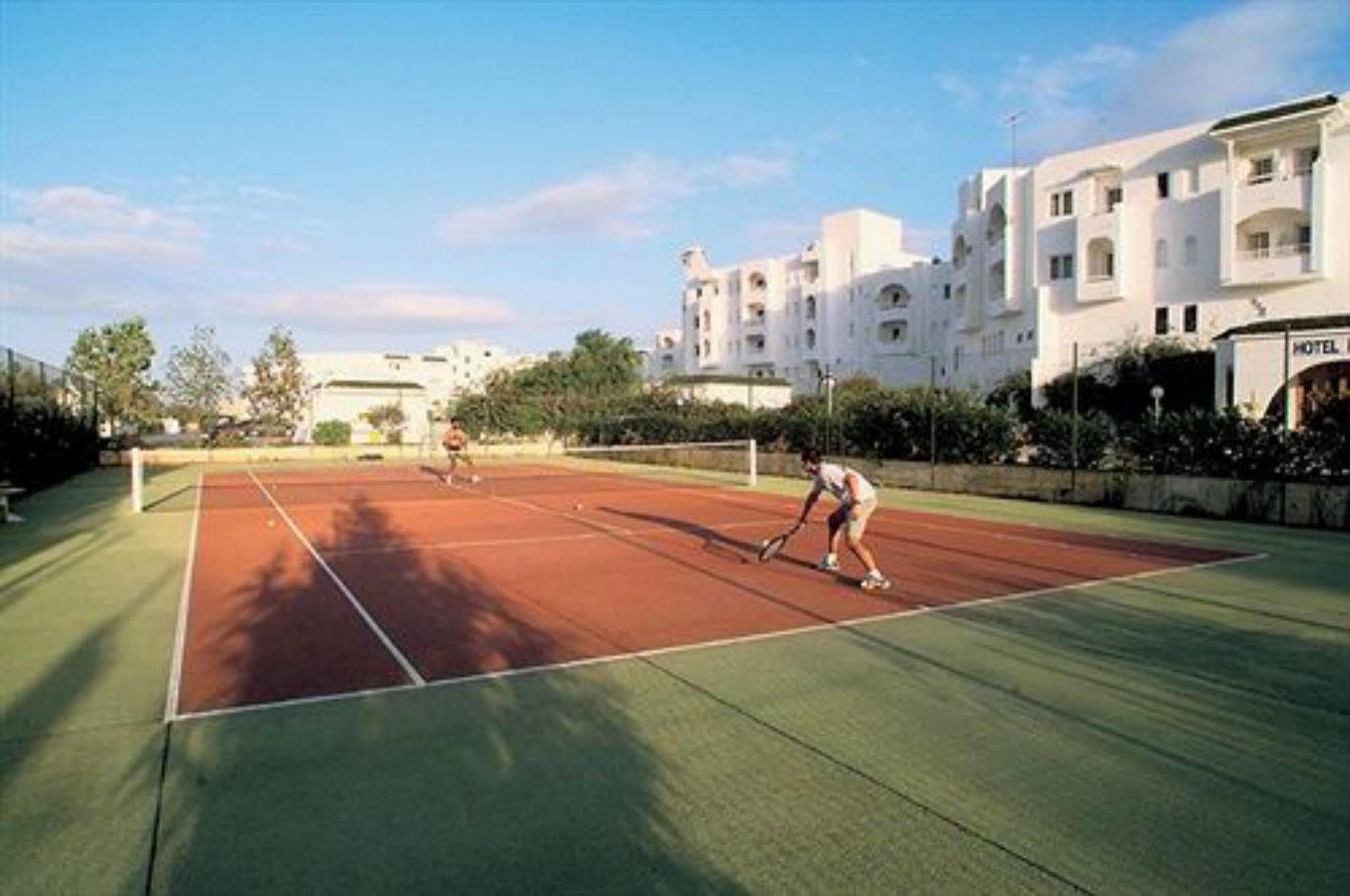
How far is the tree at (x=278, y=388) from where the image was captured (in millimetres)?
49469

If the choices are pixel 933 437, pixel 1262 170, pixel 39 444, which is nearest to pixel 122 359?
pixel 39 444

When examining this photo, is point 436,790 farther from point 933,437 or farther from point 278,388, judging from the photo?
point 278,388

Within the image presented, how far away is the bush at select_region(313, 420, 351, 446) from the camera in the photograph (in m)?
47.1

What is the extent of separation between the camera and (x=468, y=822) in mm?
4008


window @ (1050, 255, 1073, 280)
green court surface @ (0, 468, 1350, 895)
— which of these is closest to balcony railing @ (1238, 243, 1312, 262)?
window @ (1050, 255, 1073, 280)

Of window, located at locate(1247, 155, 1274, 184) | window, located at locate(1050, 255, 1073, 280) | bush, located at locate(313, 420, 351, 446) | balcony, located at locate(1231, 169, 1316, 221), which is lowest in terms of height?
bush, located at locate(313, 420, 351, 446)

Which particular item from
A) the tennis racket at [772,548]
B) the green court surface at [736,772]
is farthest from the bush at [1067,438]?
the green court surface at [736,772]

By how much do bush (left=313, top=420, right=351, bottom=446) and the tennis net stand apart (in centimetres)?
798

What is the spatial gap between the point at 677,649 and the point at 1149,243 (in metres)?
47.3

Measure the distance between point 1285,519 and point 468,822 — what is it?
1667 centimetres

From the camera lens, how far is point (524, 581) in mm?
10125

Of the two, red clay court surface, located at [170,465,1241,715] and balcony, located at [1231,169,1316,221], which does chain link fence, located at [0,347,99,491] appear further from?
balcony, located at [1231,169,1316,221]

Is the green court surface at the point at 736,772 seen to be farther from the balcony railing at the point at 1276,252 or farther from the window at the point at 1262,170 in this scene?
the window at the point at 1262,170

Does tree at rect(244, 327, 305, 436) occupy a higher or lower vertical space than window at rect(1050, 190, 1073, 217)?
lower
